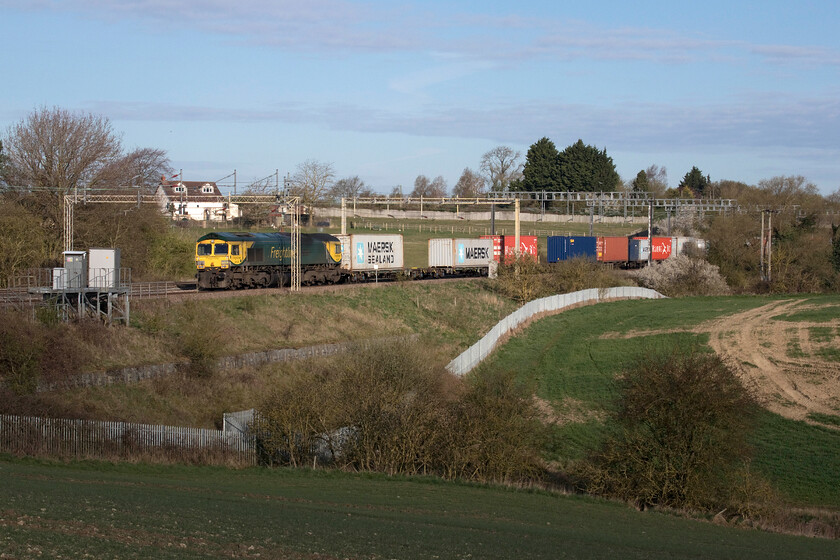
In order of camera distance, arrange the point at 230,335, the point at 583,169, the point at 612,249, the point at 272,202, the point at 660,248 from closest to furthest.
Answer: the point at 230,335, the point at 272,202, the point at 612,249, the point at 660,248, the point at 583,169

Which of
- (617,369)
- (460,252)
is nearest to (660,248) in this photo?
(460,252)

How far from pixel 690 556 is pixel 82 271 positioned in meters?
27.7

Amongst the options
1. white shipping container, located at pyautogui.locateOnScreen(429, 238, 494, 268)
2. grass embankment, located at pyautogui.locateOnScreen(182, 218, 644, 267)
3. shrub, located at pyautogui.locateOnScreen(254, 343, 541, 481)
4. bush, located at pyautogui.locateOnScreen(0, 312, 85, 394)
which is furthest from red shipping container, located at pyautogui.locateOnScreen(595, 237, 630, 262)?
bush, located at pyautogui.locateOnScreen(0, 312, 85, 394)

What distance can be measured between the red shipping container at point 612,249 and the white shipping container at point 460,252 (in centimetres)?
1161

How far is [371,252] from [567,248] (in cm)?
1819

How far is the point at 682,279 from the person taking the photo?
67938 millimetres

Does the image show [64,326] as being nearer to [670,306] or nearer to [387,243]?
[387,243]

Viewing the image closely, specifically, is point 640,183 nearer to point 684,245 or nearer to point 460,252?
point 684,245

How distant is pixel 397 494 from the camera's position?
2002 cm

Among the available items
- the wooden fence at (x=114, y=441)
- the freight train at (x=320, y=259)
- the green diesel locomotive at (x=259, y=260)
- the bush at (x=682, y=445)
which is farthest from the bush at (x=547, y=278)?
the wooden fence at (x=114, y=441)

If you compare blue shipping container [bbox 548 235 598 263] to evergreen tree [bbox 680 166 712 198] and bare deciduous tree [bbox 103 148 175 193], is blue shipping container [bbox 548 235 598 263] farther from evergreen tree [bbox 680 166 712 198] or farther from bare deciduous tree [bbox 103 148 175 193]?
evergreen tree [bbox 680 166 712 198]

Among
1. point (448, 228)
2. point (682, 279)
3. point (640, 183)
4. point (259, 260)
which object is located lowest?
point (682, 279)

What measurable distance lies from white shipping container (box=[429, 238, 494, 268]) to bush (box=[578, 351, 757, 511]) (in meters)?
35.3

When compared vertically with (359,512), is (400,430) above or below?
above
